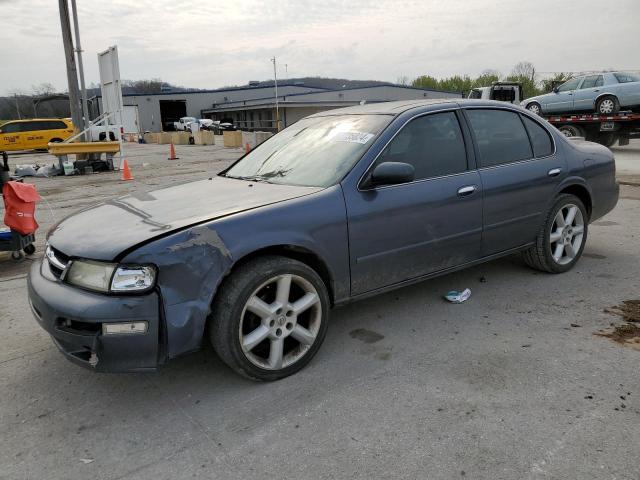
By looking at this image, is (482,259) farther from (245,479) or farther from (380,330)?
(245,479)

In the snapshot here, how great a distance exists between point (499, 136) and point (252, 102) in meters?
58.8

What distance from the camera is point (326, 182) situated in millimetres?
3414

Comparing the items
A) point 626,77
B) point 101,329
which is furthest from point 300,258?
point 626,77

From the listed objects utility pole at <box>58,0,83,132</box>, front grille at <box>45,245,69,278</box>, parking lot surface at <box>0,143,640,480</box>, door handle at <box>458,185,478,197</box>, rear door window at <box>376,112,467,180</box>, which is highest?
utility pole at <box>58,0,83,132</box>

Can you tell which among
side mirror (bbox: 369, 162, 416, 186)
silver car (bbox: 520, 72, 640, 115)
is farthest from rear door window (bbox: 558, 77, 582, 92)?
side mirror (bbox: 369, 162, 416, 186)

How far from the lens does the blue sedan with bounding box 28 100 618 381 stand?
2.67 m

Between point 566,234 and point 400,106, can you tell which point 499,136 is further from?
point 566,234

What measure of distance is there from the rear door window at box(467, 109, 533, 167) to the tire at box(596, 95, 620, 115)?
47.7 ft

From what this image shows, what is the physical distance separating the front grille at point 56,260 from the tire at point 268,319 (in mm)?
909

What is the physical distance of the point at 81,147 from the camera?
1502 centimetres

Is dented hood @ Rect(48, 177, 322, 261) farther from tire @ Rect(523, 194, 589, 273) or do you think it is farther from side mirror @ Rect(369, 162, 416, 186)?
tire @ Rect(523, 194, 589, 273)

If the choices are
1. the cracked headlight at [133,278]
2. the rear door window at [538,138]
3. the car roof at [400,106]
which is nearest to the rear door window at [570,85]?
the rear door window at [538,138]

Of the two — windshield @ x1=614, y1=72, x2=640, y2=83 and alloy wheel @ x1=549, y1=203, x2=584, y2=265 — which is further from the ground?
windshield @ x1=614, y1=72, x2=640, y2=83

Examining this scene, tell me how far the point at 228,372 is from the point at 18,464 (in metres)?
1.21
